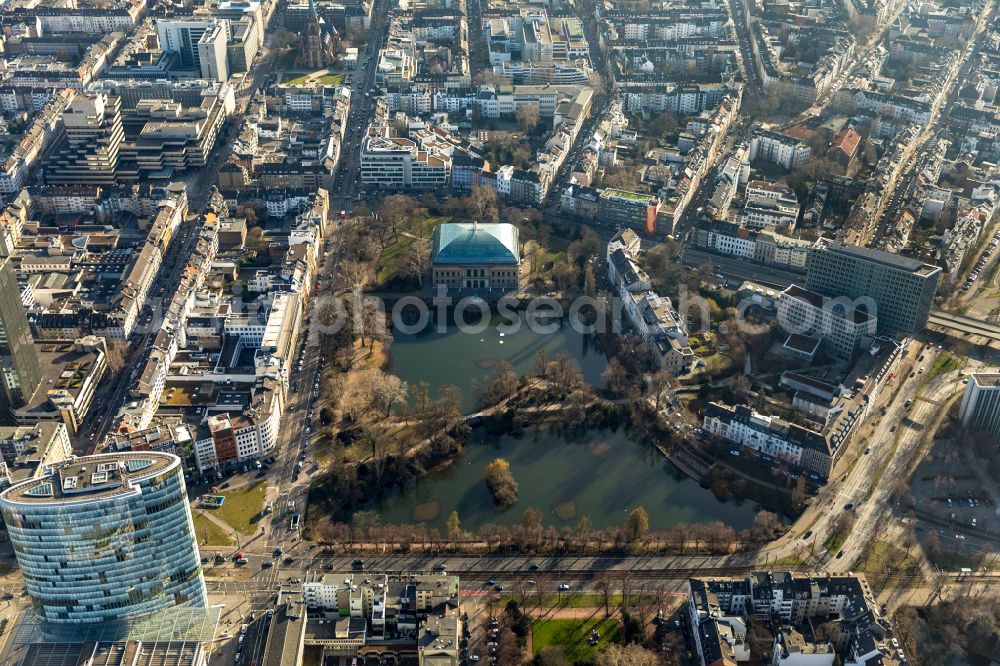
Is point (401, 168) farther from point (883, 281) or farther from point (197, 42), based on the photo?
point (883, 281)

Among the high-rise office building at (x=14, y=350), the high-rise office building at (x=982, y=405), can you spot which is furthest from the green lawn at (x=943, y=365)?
the high-rise office building at (x=14, y=350)

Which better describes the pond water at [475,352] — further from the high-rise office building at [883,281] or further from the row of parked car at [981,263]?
the row of parked car at [981,263]

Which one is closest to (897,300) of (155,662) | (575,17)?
(155,662)

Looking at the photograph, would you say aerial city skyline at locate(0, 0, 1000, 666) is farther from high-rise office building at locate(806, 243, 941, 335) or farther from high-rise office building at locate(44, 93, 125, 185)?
high-rise office building at locate(44, 93, 125, 185)

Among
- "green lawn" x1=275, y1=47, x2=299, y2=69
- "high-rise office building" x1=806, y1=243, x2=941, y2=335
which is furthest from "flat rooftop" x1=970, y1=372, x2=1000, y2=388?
"green lawn" x1=275, y1=47, x2=299, y2=69

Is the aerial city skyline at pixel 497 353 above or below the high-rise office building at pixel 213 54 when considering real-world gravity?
below

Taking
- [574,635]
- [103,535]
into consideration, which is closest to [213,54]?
[103,535]
